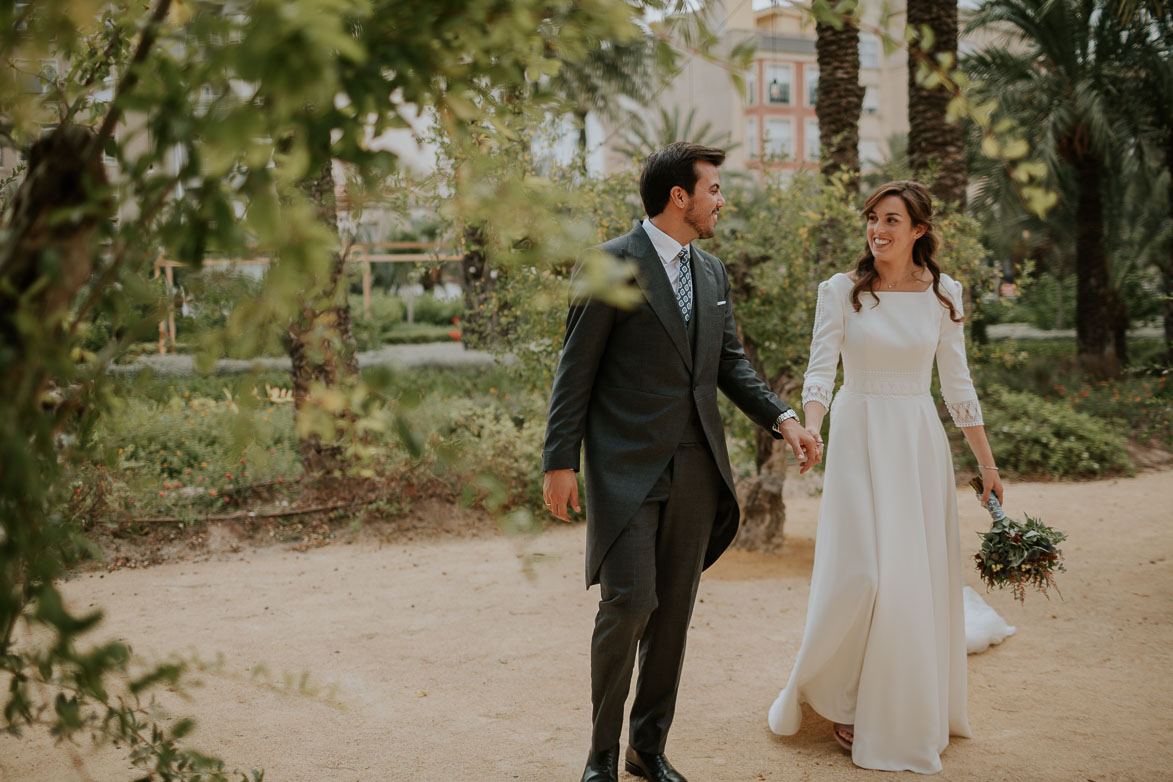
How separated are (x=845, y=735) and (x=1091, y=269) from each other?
14762 mm

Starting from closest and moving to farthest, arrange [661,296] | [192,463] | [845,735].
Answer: [661,296] < [845,735] < [192,463]

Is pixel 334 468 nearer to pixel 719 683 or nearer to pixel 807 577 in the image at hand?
pixel 807 577

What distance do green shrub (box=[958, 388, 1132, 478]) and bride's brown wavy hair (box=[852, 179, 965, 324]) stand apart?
706 centimetres

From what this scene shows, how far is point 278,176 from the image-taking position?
1.49m

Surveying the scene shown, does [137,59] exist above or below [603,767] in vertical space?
above

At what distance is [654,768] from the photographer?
343 cm

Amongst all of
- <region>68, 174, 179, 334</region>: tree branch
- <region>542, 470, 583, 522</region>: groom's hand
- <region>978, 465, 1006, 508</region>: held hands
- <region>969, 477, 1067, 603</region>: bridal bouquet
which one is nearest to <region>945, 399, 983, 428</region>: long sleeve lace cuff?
<region>978, 465, 1006, 508</region>: held hands

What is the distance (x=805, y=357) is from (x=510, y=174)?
5.87 meters

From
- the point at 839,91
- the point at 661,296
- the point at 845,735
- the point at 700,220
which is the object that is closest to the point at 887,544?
the point at 845,735

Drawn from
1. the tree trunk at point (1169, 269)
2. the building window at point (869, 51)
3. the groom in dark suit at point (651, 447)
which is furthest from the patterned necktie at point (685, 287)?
the building window at point (869, 51)

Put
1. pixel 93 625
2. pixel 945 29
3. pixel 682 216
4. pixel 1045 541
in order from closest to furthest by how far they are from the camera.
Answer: pixel 93 625
pixel 682 216
pixel 1045 541
pixel 945 29

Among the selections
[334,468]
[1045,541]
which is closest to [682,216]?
[1045,541]

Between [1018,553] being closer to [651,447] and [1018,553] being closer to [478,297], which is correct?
[651,447]

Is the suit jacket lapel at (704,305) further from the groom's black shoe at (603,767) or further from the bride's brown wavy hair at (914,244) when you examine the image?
the groom's black shoe at (603,767)
